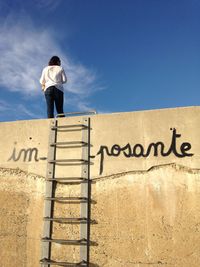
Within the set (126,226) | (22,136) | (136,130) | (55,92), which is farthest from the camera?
(55,92)

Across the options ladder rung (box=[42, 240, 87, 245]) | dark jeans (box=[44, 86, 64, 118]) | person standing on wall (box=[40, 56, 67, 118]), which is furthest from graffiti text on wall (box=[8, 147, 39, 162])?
ladder rung (box=[42, 240, 87, 245])

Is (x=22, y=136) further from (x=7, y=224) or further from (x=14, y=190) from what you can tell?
(x=7, y=224)

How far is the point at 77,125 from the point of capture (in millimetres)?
4754

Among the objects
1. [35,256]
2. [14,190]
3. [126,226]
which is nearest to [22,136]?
[14,190]

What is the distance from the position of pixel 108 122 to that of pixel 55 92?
1.28 meters

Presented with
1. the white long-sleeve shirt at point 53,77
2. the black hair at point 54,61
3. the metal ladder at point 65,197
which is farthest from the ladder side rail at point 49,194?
the black hair at point 54,61

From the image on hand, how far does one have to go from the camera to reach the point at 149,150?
4.36 meters

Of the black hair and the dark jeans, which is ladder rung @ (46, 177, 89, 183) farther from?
the black hair

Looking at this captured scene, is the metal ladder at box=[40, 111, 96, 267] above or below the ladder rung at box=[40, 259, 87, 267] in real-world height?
above

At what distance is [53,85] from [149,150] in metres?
2.06

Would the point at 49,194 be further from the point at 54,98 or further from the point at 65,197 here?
the point at 54,98

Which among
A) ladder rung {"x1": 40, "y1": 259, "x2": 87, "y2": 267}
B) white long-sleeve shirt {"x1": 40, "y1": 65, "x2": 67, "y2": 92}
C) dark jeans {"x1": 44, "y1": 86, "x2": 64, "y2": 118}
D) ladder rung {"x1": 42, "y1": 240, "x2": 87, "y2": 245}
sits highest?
white long-sleeve shirt {"x1": 40, "y1": 65, "x2": 67, "y2": 92}

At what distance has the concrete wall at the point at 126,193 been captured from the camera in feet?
13.2

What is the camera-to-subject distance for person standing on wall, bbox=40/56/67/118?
5.43 meters
